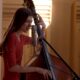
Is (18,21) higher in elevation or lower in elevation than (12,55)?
higher

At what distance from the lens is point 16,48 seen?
55.4 inches

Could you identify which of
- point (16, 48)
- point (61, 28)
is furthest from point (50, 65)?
point (61, 28)

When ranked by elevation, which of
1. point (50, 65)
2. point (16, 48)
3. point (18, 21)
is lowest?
point (50, 65)

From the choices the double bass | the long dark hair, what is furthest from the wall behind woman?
the long dark hair

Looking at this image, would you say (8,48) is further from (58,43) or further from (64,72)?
(58,43)

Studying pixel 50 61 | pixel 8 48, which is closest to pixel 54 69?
pixel 50 61

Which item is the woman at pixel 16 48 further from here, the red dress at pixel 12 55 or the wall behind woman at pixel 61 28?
the wall behind woman at pixel 61 28

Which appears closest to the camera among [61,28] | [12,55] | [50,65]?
[12,55]

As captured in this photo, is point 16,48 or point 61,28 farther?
point 61,28

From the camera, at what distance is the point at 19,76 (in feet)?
4.84

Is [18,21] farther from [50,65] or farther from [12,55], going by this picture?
[50,65]

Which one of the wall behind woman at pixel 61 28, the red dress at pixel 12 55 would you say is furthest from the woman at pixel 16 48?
the wall behind woman at pixel 61 28

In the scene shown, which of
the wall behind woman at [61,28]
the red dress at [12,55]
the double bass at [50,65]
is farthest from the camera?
the wall behind woman at [61,28]

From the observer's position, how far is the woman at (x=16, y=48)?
1.37 meters
